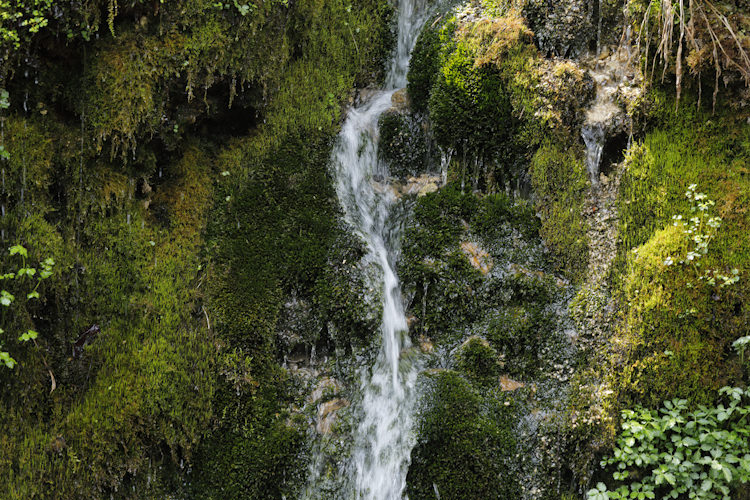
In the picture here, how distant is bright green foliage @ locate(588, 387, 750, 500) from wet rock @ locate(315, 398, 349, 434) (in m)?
2.06

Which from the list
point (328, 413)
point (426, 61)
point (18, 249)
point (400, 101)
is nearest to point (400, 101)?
point (400, 101)

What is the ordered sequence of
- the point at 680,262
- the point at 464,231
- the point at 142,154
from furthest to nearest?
1. the point at 464,231
2. the point at 142,154
3. the point at 680,262

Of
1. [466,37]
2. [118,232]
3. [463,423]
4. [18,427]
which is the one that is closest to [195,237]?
[118,232]

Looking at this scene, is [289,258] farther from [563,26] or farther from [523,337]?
[563,26]

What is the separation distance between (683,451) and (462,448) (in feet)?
5.19

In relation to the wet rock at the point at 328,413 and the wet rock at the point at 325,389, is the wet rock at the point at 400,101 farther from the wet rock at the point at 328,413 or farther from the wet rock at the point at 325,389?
the wet rock at the point at 328,413

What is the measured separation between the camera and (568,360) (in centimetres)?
429

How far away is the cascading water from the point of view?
13.7 feet

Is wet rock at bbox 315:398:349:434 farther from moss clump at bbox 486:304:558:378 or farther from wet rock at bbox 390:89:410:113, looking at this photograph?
wet rock at bbox 390:89:410:113

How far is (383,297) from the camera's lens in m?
4.70

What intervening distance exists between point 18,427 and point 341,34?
16.2ft

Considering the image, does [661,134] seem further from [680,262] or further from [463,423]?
[463,423]

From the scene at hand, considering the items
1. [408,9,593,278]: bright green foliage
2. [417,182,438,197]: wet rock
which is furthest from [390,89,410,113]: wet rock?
[417,182,438,197]: wet rock

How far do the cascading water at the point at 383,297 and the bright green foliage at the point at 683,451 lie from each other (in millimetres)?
1541
